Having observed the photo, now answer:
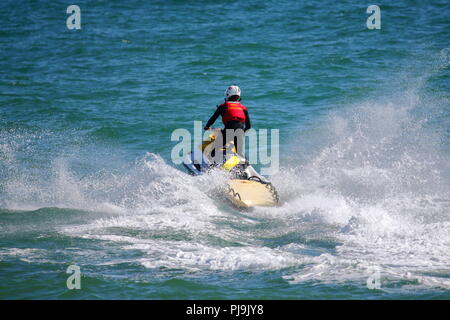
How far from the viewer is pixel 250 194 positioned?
10242mm

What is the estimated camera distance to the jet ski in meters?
10.1

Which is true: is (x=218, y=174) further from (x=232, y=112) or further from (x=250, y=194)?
(x=232, y=112)

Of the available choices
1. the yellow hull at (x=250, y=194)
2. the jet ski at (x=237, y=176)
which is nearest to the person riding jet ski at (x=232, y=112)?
the jet ski at (x=237, y=176)

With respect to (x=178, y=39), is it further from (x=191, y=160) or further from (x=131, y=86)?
(x=191, y=160)

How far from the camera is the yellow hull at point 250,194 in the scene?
33.1 feet

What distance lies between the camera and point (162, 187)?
10445 millimetres

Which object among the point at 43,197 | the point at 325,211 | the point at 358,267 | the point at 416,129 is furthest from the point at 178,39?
the point at 358,267

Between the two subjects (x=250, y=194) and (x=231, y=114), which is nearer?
(x=250, y=194)

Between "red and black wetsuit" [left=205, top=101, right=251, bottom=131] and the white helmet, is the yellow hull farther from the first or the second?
the white helmet

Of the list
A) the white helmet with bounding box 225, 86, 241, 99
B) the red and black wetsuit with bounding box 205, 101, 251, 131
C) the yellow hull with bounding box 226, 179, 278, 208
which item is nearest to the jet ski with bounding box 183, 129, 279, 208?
the yellow hull with bounding box 226, 179, 278, 208

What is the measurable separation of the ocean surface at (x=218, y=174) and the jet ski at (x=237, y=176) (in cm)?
26

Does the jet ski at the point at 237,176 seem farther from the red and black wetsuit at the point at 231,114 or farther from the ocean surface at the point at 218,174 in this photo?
the red and black wetsuit at the point at 231,114

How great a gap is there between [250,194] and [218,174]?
2.59 feet

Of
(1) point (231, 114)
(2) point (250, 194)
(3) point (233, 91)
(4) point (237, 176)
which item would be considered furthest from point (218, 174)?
(3) point (233, 91)
